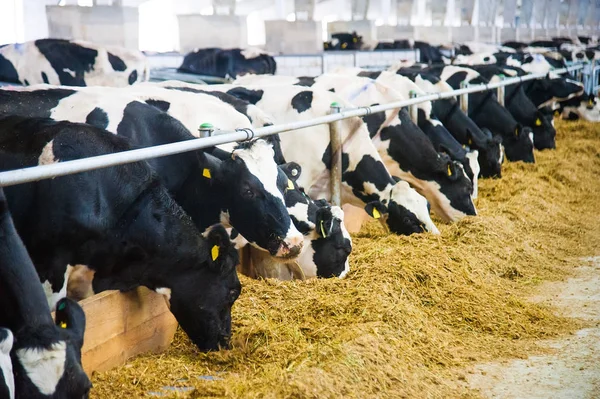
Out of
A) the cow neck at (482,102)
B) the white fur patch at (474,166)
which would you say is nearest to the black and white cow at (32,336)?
the white fur patch at (474,166)

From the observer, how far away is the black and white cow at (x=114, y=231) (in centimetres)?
405

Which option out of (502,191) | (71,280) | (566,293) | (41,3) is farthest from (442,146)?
(41,3)

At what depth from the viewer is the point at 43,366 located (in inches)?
107

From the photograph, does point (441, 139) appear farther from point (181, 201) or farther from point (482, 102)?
point (181, 201)

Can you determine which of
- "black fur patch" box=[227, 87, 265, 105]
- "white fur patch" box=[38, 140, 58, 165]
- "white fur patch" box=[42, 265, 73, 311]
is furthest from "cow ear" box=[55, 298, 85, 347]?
"black fur patch" box=[227, 87, 265, 105]

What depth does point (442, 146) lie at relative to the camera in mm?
9508

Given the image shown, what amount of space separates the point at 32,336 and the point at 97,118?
9.39ft

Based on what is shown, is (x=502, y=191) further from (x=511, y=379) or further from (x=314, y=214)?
(x=511, y=379)

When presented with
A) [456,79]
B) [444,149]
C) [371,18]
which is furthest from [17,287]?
[371,18]

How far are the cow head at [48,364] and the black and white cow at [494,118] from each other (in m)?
10.0

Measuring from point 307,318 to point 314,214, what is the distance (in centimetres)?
158

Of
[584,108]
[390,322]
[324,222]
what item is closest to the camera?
[390,322]

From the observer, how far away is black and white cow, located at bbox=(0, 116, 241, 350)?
4.05 meters

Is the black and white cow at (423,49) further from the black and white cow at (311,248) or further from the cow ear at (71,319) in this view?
the cow ear at (71,319)
